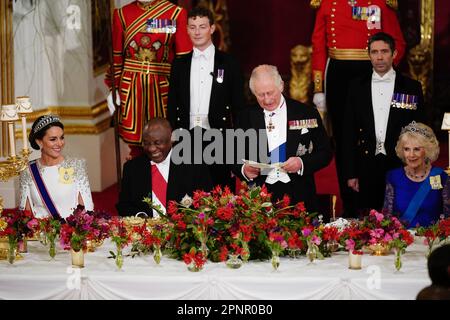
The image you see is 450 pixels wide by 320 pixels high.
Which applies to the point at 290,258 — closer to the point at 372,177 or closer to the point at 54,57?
the point at 372,177

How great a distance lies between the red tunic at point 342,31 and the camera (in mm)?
7879

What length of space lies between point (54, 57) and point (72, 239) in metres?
4.08

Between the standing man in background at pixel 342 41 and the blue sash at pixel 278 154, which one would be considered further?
the standing man in background at pixel 342 41

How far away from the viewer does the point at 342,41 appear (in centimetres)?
789

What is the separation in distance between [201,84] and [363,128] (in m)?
1.04

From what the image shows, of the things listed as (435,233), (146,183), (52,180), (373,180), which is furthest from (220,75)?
(435,233)

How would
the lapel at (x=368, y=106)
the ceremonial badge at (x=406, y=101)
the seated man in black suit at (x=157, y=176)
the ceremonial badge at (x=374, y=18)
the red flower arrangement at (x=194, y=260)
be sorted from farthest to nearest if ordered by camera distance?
the ceremonial badge at (x=374, y=18) → the lapel at (x=368, y=106) → the ceremonial badge at (x=406, y=101) → the seated man in black suit at (x=157, y=176) → the red flower arrangement at (x=194, y=260)

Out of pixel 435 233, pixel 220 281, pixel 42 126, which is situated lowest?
pixel 220 281

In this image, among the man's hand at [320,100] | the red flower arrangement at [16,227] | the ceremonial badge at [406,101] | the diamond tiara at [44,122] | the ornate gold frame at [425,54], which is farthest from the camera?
the ornate gold frame at [425,54]

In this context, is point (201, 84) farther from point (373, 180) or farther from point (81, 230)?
point (81, 230)

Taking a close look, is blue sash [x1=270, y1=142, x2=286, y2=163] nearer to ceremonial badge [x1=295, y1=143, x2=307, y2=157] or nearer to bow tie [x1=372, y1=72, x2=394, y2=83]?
ceremonial badge [x1=295, y1=143, x2=307, y2=157]

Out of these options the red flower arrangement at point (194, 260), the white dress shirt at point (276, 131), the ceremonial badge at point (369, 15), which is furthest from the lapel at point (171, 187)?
the ceremonial badge at point (369, 15)

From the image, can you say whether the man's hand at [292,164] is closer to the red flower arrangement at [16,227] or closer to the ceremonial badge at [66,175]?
the ceremonial badge at [66,175]

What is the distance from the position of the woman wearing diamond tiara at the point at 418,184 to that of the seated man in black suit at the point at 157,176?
3.34 ft
